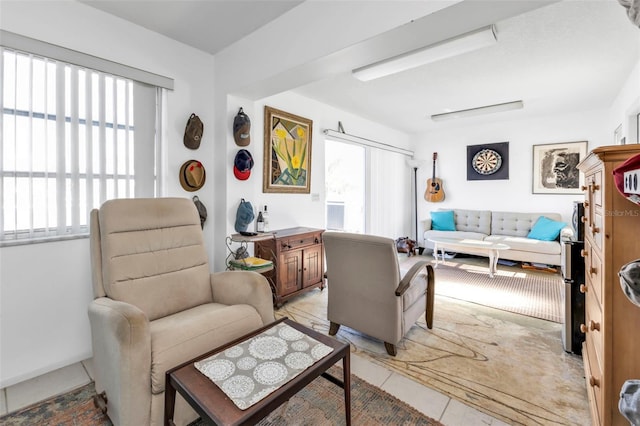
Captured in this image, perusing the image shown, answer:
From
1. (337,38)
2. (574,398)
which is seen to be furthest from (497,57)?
(574,398)

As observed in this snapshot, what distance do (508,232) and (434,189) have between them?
1.51 metres

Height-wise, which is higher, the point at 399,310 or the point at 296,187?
the point at 296,187

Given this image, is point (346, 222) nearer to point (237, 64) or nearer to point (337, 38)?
point (237, 64)

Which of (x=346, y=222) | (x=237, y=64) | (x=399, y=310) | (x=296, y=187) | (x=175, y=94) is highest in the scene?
(x=237, y=64)

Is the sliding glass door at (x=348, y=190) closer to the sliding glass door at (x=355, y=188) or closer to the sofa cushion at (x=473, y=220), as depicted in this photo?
the sliding glass door at (x=355, y=188)

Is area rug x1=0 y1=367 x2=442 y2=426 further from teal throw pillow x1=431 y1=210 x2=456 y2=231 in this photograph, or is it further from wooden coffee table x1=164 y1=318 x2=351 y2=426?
teal throw pillow x1=431 y1=210 x2=456 y2=231

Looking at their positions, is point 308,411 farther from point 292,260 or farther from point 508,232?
point 508,232

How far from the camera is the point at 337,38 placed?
72.7 inches

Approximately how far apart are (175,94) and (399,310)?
253 centimetres

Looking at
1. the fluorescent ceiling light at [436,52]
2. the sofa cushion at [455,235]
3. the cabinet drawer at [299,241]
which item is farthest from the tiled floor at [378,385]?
the sofa cushion at [455,235]

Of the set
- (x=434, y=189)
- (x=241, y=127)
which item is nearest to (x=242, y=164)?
(x=241, y=127)

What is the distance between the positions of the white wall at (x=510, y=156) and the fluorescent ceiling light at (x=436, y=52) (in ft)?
11.7

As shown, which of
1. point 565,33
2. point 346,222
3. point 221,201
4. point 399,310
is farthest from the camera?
point 346,222

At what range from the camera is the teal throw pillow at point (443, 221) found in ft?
17.9
